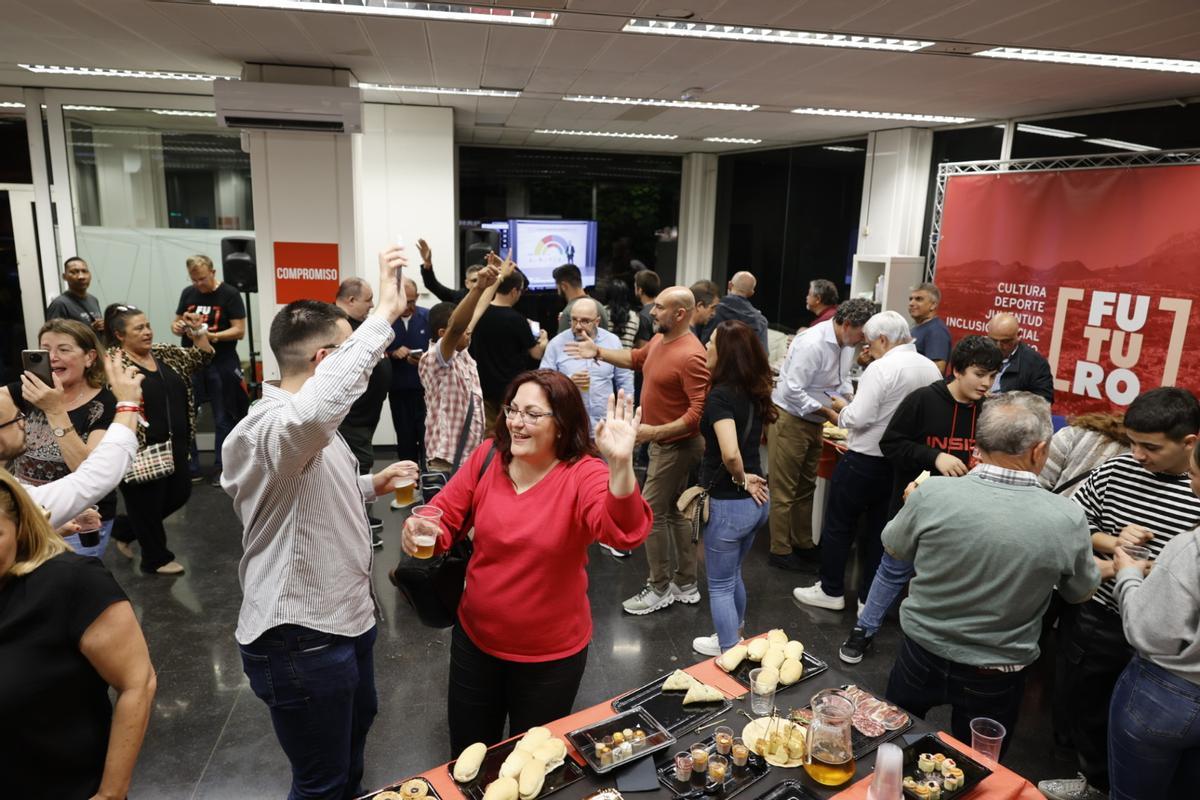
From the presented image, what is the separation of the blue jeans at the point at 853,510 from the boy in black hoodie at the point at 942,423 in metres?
0.27

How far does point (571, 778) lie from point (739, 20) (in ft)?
10.8

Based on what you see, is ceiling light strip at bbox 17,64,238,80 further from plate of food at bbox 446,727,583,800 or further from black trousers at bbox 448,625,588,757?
plate of food at bbox 446,727,583,800

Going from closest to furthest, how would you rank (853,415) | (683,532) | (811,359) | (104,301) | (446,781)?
1. (446,781)
2. (853,415)
3. (683,532)
4. (811,359)
5. (104,301)

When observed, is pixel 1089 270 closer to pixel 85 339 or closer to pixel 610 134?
pixel 610 134

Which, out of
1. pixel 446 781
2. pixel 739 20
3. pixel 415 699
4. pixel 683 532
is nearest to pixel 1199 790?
pixel 446 781

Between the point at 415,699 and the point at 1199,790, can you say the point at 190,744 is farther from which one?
the point at 1199,790

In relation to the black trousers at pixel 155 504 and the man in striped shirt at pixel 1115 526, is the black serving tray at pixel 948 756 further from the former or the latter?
the black trousers at pixel 155 504

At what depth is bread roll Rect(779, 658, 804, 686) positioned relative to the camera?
2088 mm

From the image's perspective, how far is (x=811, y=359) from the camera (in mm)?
4633

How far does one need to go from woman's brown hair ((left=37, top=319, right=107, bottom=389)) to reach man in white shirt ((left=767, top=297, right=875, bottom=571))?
368cm

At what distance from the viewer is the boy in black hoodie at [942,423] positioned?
10.8 ft

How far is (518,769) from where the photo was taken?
1700mm

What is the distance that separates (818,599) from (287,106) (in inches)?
183

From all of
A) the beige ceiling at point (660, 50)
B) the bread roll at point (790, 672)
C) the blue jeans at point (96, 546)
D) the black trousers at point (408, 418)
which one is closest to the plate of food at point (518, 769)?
the bread roll at point (790, 672)
